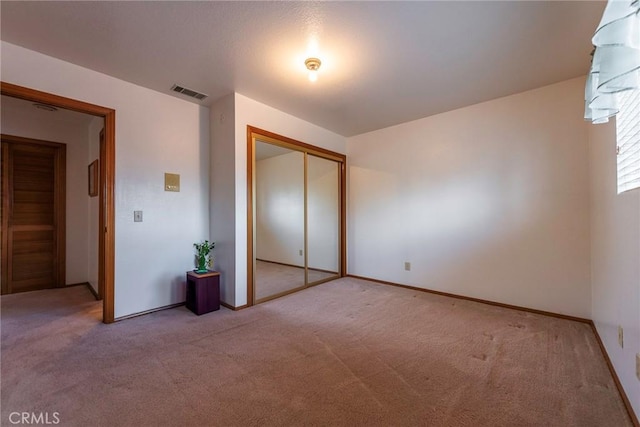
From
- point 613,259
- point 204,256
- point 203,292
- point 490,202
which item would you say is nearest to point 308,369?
point 203,292

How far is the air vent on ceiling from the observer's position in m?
2.99

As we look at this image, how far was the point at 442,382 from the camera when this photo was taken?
1.77 meters

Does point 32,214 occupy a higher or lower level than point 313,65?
lower

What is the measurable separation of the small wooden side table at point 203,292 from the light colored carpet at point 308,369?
0.33 feet

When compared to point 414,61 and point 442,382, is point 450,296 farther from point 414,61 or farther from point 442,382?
point 414,61

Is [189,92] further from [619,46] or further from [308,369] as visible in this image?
[619,46]

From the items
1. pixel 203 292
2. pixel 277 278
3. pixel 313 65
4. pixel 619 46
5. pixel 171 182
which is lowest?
pixel 277 278

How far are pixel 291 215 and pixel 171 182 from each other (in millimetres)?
1699

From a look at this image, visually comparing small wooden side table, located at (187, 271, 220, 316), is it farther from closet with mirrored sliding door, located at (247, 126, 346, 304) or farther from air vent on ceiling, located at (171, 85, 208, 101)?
air vent on ceiling, located at (171, 85, 208, 101)

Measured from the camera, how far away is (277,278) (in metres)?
4.00

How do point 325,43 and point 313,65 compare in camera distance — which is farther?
point 313,65

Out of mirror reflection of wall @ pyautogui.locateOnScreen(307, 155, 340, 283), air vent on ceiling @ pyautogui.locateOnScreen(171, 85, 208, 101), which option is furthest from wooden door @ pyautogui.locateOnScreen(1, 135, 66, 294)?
mirror reflection of wall @ pyautogui.locateOnScreen(307, 155, 340, 283)

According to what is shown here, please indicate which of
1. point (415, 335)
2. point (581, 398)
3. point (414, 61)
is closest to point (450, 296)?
point (415, 335)

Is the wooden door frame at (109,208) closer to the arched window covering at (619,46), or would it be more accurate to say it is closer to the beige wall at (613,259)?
the arched window covering at (619,46)
